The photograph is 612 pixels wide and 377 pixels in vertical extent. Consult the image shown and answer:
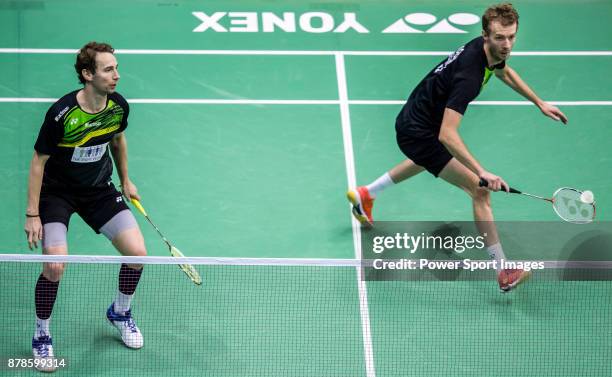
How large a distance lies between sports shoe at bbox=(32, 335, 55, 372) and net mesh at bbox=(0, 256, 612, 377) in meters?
0.07

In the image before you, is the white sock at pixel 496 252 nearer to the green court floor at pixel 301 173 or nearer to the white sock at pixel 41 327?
the green court floor at pixel 301 173

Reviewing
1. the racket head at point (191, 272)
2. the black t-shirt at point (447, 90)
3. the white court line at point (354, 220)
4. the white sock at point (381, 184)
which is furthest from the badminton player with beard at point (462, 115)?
the racket head at point (191, 272)

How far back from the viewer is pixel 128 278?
7.01m

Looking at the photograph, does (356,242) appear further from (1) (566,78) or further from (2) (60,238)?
(1) (566,78)

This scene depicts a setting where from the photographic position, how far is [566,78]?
10828mm

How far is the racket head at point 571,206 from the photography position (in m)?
7.78

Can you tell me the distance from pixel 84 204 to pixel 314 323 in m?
1.85

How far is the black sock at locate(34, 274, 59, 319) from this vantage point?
678cm

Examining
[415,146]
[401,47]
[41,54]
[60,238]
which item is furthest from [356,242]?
[41,54]

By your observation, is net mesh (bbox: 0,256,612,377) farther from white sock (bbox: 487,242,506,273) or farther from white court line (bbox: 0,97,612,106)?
white court line (bbox: 0,97,612,106)

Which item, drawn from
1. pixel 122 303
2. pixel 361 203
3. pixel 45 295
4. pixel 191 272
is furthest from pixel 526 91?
pixel 45 295

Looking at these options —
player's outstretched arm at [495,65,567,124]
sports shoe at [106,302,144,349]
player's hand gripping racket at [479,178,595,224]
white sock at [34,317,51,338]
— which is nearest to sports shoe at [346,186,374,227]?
player's hand gripping racket at [479,178,595,224]

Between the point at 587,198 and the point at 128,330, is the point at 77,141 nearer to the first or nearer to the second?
the point at 128,330

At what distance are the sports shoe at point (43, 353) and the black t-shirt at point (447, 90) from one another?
3.13 metres
